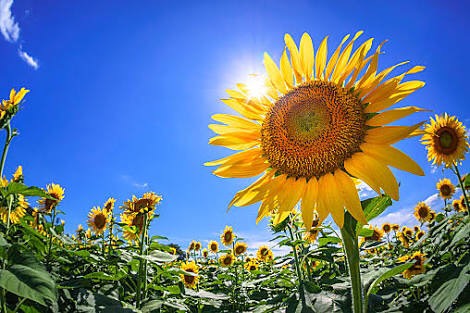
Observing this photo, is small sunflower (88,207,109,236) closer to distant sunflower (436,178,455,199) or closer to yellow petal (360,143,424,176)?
yellow petal (360,143,424,176)

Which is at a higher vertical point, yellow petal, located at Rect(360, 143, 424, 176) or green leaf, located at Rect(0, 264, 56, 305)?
yellow petal, located at Rect(360, 143, 424, 176)

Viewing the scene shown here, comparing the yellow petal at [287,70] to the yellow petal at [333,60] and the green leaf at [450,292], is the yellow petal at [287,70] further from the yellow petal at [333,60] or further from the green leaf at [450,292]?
the green leaf at [450,292]

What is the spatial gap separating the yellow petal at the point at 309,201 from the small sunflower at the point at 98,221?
18.8ft

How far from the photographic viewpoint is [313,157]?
167cm

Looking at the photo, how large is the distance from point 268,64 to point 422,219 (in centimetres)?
1054

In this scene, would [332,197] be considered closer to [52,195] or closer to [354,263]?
[354,263]

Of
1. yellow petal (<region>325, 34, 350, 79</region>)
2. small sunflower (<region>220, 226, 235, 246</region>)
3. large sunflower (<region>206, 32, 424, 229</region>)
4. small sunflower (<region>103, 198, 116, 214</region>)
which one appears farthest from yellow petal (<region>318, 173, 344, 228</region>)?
small sunflower (<region>220, 226, 235, 246</region>)

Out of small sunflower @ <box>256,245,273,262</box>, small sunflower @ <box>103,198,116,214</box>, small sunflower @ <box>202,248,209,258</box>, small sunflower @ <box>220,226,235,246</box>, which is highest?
small sunflower @ <box>202,248,209,258</box>

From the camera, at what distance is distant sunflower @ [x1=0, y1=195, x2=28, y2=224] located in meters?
4.44

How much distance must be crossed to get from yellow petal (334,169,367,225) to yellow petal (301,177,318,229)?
0.11 metres

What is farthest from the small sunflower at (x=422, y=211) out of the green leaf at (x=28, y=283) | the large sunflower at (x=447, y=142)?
the green leaf at (x=28, y=283)

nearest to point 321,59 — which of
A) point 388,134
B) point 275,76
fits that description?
point 275,76

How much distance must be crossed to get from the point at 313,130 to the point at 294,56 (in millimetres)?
428

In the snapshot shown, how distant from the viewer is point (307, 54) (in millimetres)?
1832
